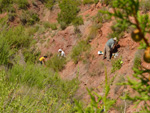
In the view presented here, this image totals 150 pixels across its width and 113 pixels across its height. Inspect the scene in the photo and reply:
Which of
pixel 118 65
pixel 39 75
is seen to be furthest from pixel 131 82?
pixel 118 65

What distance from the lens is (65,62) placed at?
11.1 metres

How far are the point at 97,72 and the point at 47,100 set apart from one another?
507cm

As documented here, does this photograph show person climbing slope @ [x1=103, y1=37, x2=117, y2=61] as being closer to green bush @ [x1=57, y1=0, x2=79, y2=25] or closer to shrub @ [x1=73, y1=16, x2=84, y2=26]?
shrub @ [x1=73, y1=16, x2=84, y2=26]

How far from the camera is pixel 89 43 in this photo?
10680 mm

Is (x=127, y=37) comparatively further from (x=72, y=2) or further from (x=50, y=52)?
(x=72, y=2)

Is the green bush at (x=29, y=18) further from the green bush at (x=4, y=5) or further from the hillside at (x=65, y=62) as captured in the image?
the green bush at (x=4, y=5)

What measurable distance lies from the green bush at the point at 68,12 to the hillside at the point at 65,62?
99mm

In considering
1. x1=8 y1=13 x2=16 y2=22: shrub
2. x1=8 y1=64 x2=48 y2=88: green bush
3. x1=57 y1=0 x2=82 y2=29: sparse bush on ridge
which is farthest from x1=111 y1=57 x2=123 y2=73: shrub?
x1=8 y1=13 x2=16 y2=22: shrub

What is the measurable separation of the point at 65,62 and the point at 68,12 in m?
5.95

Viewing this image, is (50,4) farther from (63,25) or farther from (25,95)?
(25,95)

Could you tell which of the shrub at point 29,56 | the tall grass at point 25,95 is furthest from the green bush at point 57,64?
the tall grass at point 25,95

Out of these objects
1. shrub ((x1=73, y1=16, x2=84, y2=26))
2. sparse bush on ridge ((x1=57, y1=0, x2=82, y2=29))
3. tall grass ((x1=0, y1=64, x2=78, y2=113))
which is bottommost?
tall grass ((x1=0, y1=64, x2=78, y2=113))

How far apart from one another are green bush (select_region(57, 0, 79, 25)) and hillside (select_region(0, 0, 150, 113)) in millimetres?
99

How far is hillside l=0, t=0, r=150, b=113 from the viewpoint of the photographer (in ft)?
12.5
